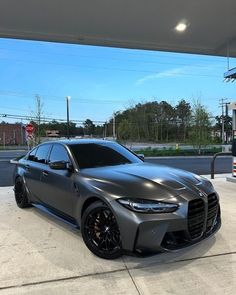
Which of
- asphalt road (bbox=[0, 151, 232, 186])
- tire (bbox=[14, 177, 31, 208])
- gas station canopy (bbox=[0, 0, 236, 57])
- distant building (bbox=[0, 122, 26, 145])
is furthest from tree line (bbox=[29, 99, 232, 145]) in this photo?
tire (bbox=[14, 177, 31, 208])

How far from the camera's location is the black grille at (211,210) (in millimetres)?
4688

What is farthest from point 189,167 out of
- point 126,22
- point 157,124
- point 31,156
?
point 157,124

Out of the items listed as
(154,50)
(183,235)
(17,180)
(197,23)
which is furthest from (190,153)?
(183,235)

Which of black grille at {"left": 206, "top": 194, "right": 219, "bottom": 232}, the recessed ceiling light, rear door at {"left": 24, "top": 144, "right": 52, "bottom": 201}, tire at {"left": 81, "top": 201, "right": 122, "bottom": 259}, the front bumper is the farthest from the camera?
the recessed ceiling light

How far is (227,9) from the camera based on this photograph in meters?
8.81

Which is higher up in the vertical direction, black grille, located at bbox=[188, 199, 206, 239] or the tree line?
the tree line

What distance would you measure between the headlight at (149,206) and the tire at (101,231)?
0.32m

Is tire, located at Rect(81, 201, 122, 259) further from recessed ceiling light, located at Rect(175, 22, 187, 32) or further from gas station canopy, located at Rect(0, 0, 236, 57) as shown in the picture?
recessed ceiling light, located at Rect(175, 22, 187, 32)

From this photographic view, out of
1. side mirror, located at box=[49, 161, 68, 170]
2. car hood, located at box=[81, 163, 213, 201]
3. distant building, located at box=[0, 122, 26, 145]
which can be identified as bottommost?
car hood, located at box=[81, 163, 213, 201]

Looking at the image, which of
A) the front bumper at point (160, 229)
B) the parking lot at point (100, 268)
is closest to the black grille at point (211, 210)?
the front bumper at point (160, 229)

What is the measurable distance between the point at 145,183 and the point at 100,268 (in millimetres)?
1136

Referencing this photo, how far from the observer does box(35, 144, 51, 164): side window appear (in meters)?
6.68

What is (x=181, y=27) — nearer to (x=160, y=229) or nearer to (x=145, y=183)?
(x=145, y=183)

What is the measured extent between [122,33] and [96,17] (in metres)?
1.40
